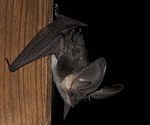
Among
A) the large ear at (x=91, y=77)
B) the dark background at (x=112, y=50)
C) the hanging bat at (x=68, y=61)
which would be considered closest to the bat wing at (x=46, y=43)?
the hanging bat at (x=68, y=61)

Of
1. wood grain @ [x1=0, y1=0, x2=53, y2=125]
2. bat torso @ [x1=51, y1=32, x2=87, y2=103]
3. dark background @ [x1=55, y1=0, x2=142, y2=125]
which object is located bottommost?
dark background @ [x1=55, y1=0, x2=142, y2=125]

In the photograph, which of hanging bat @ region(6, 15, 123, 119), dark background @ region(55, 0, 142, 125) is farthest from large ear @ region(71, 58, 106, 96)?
dark background @ region(55, 0, 142, 125)

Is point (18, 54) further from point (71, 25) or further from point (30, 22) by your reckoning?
point (71, 25)

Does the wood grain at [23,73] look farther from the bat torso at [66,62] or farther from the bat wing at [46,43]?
the bat torso at [66,62]

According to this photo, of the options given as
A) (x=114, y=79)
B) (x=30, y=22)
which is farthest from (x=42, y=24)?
(x=114, y=79)

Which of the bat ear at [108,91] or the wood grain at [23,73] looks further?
the bat ear at [108,91]

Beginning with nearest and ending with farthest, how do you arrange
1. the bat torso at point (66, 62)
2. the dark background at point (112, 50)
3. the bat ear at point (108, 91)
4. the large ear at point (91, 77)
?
the large ear at point (91, 77) → the bat ear at point (108, 91) → the bat torso at point (66, 62) → the dark background at point (112, 50)

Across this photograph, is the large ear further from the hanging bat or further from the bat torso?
the bat torso

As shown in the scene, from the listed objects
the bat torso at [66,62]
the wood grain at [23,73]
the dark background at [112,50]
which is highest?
the wood grain at [23,73]
